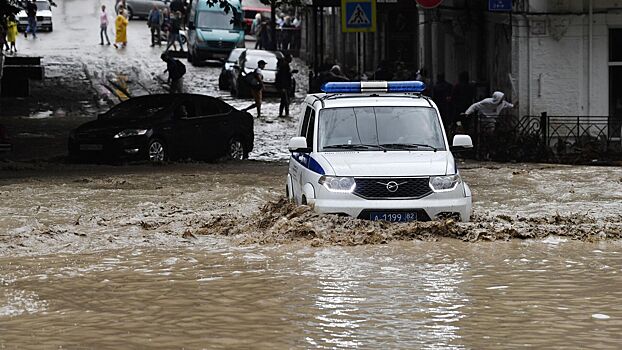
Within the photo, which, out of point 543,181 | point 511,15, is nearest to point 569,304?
point 543,181

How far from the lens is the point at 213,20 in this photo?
1941 inches

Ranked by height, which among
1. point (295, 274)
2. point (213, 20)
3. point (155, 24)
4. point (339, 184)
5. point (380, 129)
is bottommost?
point (295, 274)

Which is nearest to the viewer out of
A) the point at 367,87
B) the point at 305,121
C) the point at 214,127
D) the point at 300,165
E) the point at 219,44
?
the point at 300,165

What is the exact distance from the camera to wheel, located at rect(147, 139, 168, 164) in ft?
77.7

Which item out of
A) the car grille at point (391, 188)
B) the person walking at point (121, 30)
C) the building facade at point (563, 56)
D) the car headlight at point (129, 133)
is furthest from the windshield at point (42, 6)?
the car grille at point (391, 188)

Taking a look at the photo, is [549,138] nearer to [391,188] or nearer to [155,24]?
[391,188]

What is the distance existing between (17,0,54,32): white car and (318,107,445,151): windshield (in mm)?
43818

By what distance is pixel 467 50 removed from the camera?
109 ft

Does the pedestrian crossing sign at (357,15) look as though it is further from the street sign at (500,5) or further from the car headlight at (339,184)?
the car headlight at (339,184)

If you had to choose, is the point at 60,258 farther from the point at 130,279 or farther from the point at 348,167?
the point at 348,167

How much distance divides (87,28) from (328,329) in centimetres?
5246

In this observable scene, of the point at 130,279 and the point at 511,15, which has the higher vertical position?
the point at 511,15

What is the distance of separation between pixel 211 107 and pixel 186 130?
1037 mm

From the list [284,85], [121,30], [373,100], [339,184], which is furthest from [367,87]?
[121,30]
